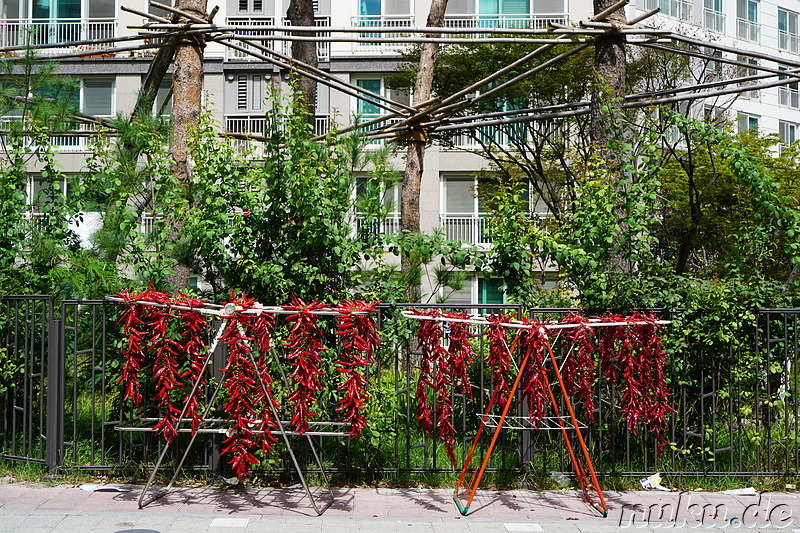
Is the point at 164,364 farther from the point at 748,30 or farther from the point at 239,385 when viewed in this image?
the point at 748,30

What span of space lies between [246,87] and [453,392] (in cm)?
2315

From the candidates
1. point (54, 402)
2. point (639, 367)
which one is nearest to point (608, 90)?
point (639, 367)

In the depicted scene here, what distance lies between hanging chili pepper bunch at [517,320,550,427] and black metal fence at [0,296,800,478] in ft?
2.53

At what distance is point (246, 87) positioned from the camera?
29031 mm

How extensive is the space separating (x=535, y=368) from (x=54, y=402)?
15.3 feet

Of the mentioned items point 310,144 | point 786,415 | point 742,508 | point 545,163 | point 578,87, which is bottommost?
point 742,508

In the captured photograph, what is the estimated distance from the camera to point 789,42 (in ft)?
114

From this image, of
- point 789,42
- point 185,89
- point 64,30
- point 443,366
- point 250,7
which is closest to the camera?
point 443,366

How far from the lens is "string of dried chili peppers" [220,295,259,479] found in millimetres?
7012

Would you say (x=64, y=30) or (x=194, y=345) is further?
(x=64, y=30)

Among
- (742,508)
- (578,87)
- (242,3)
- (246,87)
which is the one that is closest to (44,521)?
(742,508)

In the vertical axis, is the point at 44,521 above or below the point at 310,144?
below

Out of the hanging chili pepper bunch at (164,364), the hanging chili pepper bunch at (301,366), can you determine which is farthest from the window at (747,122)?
the hanging chili pepper bunch at (164,364)

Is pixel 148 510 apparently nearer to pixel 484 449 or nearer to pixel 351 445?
pixel 351 445
